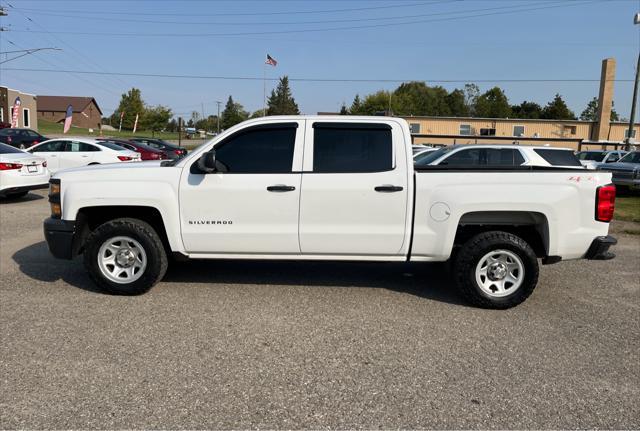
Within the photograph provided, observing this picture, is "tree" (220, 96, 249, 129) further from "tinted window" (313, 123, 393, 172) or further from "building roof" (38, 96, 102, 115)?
"tinted window" (313, 123, 393, 172)

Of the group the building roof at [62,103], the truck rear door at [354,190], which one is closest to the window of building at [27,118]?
the building roof at [62,103]

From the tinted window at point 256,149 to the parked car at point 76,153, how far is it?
37.9 feet

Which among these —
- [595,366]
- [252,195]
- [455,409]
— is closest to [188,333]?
[252,195]

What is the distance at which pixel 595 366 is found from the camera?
12.7 ft

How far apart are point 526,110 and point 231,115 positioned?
6454cm

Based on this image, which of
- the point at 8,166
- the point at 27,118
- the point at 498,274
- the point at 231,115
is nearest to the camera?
the point at 498,274

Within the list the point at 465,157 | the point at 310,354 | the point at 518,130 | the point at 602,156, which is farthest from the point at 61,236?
the point at 518,130

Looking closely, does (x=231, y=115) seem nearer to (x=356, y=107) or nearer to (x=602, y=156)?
(x=356, y=107)

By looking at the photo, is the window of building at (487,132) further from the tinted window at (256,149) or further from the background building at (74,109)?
the background building at (74,109)

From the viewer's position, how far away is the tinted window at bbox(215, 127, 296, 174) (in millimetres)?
5195

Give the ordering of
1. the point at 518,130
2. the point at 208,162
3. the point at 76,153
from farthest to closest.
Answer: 1. the point at 518,130
2. the point at 76,153
3. the point at 208,162

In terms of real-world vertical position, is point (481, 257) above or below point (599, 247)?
below

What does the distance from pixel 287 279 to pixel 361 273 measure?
3.28 feet

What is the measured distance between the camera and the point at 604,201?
499cm
